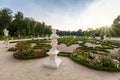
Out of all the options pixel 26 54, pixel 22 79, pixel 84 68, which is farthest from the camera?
pixel 26 54

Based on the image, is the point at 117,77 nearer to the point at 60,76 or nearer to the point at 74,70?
the point at 74,70

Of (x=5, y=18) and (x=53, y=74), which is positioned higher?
(x=5, y=18)

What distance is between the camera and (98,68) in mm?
7219

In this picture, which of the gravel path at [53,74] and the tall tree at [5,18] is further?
the tall tree at [5,18]

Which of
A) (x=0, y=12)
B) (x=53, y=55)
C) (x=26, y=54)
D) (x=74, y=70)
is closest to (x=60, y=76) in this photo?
(x=74, y=70)

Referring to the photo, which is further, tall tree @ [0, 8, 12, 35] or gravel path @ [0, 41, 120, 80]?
tall tree @ [0, 8, 12, 35]

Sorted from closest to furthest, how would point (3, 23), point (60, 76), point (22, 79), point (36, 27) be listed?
point (22, 79) < point (60, 76) < point (3, 23) < point (36, 27)

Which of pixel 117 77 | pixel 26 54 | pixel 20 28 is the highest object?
pixel 20 28

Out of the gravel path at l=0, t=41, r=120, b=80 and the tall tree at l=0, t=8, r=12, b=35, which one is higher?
the tall tree at l=0, t=8, r=12, b=35

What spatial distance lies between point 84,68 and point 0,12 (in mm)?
40364

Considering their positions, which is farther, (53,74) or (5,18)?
(5,18)

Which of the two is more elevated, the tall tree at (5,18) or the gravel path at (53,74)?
the tall tree at (5,18)

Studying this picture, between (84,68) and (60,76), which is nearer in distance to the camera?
(60,76)

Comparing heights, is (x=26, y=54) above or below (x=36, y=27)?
below
